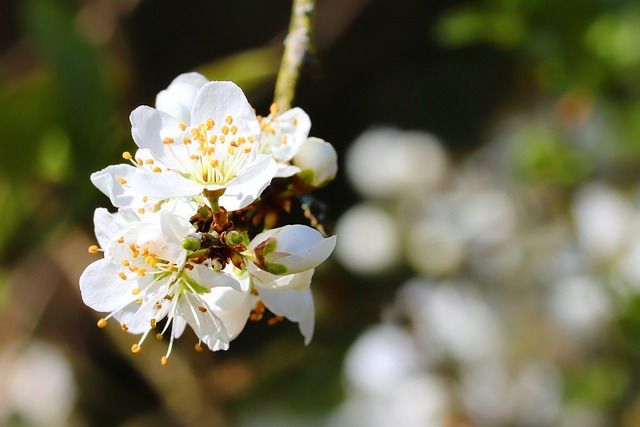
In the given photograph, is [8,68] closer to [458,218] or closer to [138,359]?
[138,359]

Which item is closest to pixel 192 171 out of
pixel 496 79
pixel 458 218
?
pixel 458 218

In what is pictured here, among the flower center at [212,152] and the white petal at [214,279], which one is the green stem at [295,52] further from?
the white petal at [214,279]

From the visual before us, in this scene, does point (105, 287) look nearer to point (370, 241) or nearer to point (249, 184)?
point (249, 184)

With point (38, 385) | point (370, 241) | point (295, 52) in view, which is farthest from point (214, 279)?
point (38, 385)

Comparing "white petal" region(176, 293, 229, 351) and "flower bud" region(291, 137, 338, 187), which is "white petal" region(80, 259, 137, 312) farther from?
"flower bud" region(291, 137, 338, 187)

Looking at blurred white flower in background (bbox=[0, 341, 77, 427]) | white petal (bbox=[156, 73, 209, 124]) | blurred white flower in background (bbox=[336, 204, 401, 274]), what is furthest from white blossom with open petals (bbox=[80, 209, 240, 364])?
blurred white flower in background (bbox=[0, 341, 77, 427])

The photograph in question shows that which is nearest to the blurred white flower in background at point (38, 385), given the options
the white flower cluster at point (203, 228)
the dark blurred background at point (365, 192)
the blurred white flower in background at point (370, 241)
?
the dark blurred background at point (365, 192)
